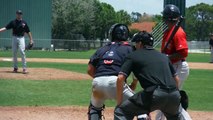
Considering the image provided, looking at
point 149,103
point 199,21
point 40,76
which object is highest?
point 199,21

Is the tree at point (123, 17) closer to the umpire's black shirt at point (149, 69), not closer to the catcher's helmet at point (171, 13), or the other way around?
the catcher's helmet at point (171, 13)

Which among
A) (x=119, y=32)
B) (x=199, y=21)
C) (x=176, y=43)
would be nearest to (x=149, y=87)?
(x=119, y=32)

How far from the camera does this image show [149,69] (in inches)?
221

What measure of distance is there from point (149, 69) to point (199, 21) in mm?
114238

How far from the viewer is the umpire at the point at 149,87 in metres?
5.56

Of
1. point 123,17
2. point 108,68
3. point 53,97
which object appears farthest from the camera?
point 123,17

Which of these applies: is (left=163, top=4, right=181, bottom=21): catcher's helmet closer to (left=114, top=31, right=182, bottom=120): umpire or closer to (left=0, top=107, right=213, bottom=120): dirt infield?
(left=114, top=31, right=182, bottom=120): umpire

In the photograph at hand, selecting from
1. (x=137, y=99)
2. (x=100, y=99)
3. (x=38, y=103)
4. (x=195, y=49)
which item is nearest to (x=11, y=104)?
(x=38, y=103)

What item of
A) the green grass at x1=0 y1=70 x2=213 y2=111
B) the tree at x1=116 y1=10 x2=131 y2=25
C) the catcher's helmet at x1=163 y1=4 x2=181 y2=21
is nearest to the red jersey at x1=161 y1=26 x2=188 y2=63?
the catcher's helmet at x1=163 y1=4 x2=181 y2=21

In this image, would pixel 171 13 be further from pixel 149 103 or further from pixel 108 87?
pixel 149 103

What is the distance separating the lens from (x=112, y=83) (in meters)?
6.18

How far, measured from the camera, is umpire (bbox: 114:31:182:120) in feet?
18.2

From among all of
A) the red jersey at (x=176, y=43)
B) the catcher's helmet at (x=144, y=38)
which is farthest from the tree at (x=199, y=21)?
the catcher's helmet at (x=144, y=38)

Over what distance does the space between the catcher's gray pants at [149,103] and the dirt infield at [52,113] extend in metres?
3.41
